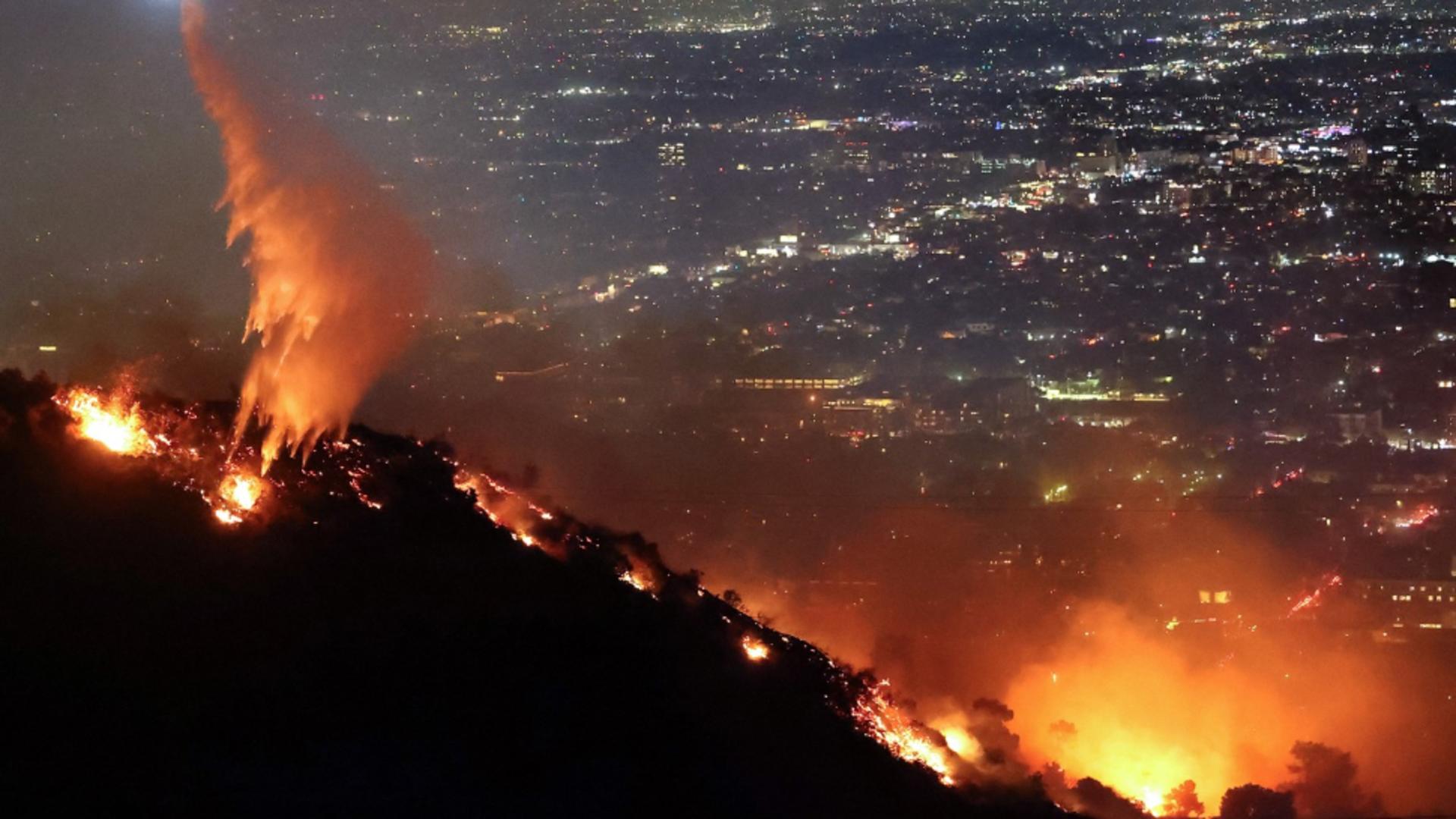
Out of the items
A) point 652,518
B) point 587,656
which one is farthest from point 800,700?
point 652,518

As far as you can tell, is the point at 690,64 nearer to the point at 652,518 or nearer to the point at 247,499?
the point at 652,518

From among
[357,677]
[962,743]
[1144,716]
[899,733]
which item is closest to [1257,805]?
[962,743]

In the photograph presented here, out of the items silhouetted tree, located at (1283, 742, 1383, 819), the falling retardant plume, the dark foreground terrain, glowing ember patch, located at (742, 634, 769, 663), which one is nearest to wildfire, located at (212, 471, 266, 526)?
the dark foreground terrain

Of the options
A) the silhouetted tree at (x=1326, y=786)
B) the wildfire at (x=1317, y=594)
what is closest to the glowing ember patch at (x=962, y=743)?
the silhouetted tree at (x=1326, y=786)

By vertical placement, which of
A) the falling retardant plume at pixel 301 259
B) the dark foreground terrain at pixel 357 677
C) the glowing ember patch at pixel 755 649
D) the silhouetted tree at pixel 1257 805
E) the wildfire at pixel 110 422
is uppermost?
the falling retardant plume at pixel 301 259

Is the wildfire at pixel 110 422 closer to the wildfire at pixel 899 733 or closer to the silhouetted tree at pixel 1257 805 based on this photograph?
the wildfire at pixel 899 733

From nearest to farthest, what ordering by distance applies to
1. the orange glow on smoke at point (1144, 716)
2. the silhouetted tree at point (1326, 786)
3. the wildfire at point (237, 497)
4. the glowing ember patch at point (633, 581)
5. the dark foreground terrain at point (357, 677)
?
1. the dark foreground terrain at point (357, 677)
2. the wildfire at point (237, 497)
3. the glowing ember patch at point (633, 581)
4. the silhouetted tree at point (1326, 786)
5. the orange glow on smoke at point (1144, 716)
